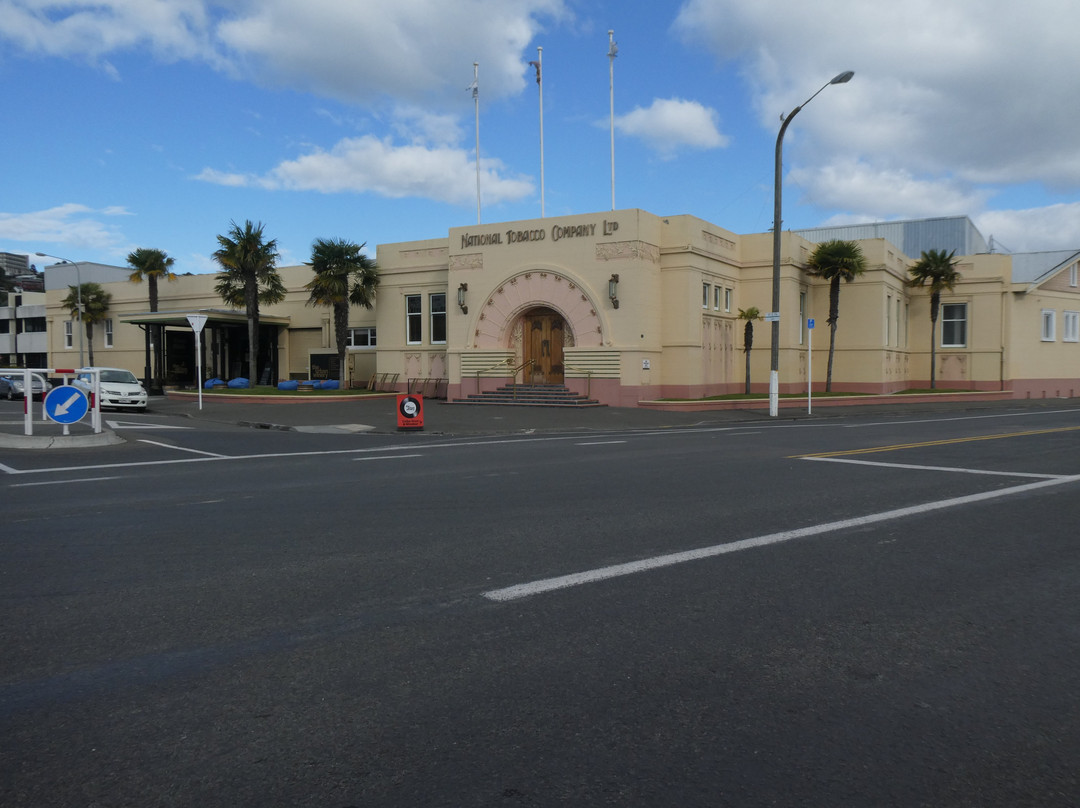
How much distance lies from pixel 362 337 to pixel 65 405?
77.1 feet

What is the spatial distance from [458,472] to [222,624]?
22.1 feet

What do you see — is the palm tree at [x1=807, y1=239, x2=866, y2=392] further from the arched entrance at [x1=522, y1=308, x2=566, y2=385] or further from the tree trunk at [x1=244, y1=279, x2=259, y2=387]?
the tree trunk at [x1=244, y1=279, x2=259, y2=387]

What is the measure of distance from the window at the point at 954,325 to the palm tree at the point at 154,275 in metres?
37.3

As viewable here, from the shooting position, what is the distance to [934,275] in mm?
36719

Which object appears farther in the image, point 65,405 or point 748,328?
point 748,328

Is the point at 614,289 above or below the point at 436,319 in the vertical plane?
above

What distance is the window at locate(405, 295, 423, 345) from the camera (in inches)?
1364

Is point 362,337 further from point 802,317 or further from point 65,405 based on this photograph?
point 65,405

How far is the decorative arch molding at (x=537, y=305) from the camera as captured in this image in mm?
29203

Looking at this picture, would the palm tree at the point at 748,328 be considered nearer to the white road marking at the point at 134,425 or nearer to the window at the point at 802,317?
the window at the point at 802,317

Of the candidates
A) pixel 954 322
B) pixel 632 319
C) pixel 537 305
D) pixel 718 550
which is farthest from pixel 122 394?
pixel 954 322

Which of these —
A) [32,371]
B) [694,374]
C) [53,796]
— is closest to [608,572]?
[53,796]

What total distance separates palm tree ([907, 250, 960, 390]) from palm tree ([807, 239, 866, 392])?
425cm

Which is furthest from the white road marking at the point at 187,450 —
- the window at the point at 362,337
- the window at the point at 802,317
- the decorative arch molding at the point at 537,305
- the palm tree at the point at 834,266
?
the window at the point at 802,317
